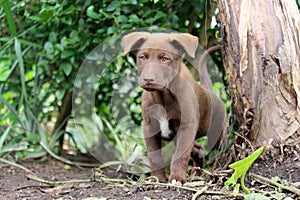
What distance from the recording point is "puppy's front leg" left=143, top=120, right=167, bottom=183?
144 inches

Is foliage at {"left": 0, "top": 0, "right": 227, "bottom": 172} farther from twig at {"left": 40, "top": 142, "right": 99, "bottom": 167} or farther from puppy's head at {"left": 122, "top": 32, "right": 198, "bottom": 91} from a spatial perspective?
puppy's head at {"left": 122, "top": 32, "right": 198, "bottom": 91}

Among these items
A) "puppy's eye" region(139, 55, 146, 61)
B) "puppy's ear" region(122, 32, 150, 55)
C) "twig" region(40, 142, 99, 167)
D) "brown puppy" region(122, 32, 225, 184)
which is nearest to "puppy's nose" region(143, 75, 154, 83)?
"brown puppy" region(122, 32, 225, 184)

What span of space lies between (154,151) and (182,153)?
26cm

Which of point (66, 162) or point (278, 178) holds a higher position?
point (278, 178)

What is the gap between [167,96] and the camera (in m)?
3.63

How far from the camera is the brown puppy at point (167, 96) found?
3.40 meters

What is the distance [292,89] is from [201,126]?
1007 mm

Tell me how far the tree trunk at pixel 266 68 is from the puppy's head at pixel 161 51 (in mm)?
348

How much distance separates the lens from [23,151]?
502cm

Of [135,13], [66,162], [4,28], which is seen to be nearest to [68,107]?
[66,162]

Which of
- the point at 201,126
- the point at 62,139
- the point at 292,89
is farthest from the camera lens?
the point at 62,139

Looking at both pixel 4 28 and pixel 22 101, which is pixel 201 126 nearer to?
pixel 22 101

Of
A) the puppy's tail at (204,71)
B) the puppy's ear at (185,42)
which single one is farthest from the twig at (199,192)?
the puppy's tail at (204,71)

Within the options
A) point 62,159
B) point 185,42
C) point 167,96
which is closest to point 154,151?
point 167,96
